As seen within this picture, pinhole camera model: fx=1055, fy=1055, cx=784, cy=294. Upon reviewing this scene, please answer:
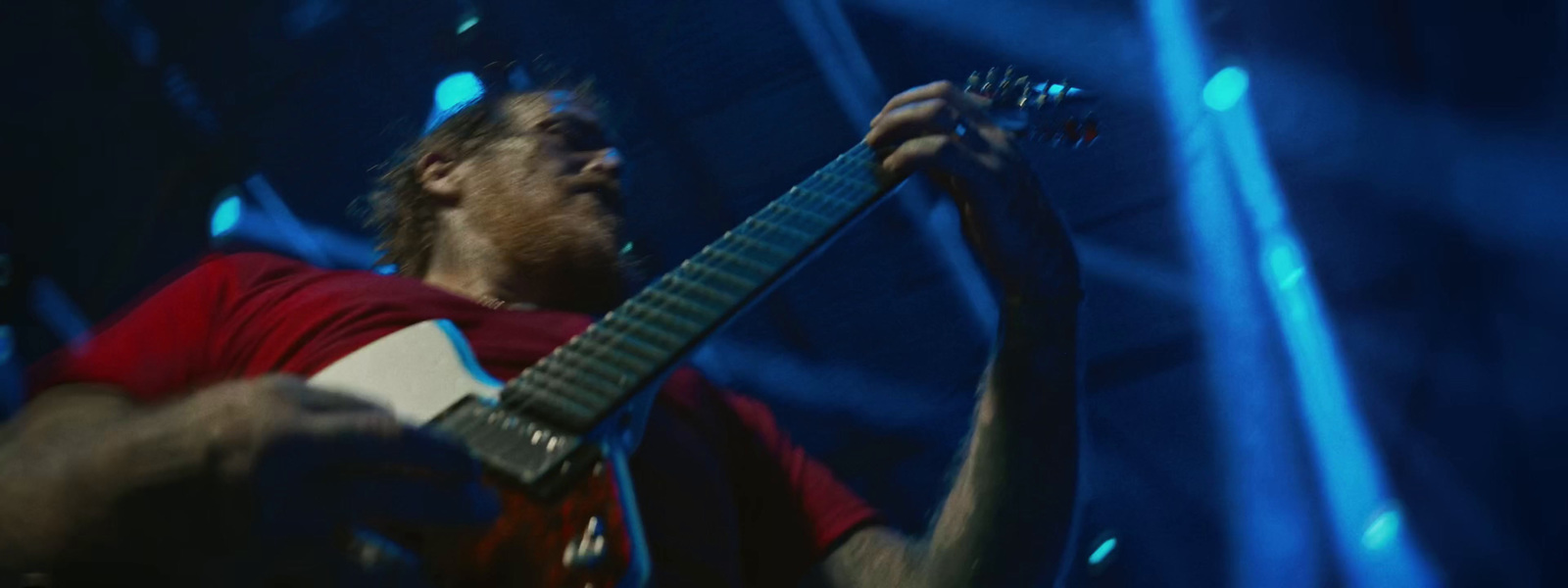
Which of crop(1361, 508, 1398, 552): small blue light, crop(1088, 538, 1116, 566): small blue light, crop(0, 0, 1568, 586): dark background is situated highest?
crop(0, 0, 1568, 586): dark background

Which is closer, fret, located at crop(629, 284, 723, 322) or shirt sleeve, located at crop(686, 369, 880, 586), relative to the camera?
fret, located at crop(629, 284, 723, 322)

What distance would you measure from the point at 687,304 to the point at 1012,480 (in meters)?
0.41

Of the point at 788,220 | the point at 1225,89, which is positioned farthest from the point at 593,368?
the point at 1225,89

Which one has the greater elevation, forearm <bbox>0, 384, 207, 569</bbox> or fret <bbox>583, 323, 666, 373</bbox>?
forearm <bbox>0, 384, 207, 569</bbox>

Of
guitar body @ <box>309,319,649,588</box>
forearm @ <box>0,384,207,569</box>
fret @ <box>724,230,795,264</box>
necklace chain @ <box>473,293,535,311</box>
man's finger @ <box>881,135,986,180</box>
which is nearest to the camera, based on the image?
forearm @ <box>0,384,207,569</box>

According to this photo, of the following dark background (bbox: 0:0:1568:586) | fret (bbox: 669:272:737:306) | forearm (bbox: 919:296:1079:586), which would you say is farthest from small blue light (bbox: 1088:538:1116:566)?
fret (bbox: 669:272:737:306)

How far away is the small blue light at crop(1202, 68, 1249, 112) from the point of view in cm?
271

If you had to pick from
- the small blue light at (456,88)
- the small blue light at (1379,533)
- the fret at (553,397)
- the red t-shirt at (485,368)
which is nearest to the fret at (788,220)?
the red t-shirt at (485,368)

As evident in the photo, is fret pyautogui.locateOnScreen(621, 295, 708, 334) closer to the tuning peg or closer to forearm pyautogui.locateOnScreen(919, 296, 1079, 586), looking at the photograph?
forearm pyautogui.locateOnScreen(919, 296, 1079, 586)

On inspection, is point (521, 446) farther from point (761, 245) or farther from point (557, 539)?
point (761, 245)

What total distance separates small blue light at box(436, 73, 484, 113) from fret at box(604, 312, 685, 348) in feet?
5.57

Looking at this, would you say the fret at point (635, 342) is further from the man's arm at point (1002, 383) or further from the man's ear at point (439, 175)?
the man's ear at point (439, 175)

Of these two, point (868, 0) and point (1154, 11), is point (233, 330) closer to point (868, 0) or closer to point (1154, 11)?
point (868, 0)

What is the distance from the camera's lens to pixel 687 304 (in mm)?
964
